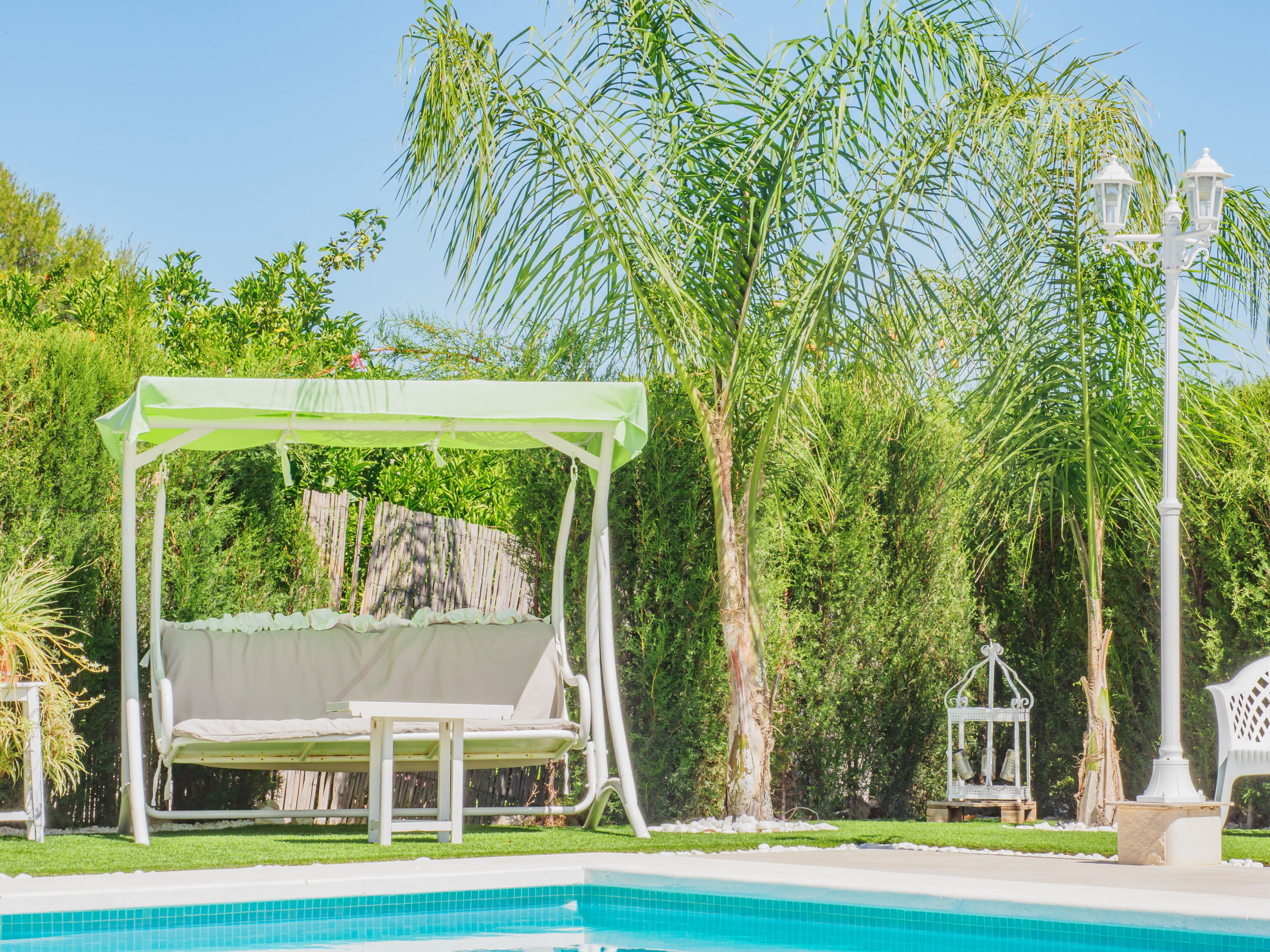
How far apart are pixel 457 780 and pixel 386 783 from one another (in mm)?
310

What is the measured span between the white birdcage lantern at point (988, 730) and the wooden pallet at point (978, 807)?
0.02 meters

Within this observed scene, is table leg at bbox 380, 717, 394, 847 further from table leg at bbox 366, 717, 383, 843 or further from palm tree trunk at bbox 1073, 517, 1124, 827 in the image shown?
palm tree trunk at bbox 1073, 517, 1124, 827

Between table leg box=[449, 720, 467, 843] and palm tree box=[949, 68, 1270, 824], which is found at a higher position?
palm tree box=[949, 68, 1270, 824]

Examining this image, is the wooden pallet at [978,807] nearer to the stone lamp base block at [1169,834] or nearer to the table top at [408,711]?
the stone lamp base block at [1169,834]

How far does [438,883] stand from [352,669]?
106 inches

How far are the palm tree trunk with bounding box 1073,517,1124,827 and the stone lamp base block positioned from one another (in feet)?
5.01

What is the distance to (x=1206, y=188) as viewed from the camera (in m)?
5.21

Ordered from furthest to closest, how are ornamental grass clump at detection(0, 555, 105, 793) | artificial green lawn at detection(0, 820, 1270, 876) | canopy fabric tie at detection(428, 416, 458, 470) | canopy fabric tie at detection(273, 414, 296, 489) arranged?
canopy fabric tie at detection(428, 416, 458, 470) < canopy fabric tie at detection(273, 414, 296, 489) < ornamental grass clump at detection(0, 555, 105, 793) < artificial green lawn at detection(0, 820, 1270, 876)

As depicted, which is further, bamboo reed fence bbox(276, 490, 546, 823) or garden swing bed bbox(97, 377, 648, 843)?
bamboo reed fence bbox(276, 490, 546, 823)

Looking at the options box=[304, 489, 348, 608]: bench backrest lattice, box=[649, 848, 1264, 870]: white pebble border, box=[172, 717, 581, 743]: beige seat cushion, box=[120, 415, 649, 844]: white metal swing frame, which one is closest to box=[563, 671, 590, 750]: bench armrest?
box=[120, 415, 649, 844]: white metal swing frame

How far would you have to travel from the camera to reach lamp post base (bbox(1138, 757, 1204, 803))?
16.3ft

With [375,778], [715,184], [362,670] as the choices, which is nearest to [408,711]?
[375,778]

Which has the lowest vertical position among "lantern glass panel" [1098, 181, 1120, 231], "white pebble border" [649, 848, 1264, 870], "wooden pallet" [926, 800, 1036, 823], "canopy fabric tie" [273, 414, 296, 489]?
"wooden pallet" [926, 800, 1036, 823]

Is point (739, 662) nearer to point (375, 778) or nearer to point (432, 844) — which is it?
point (432, 844)
